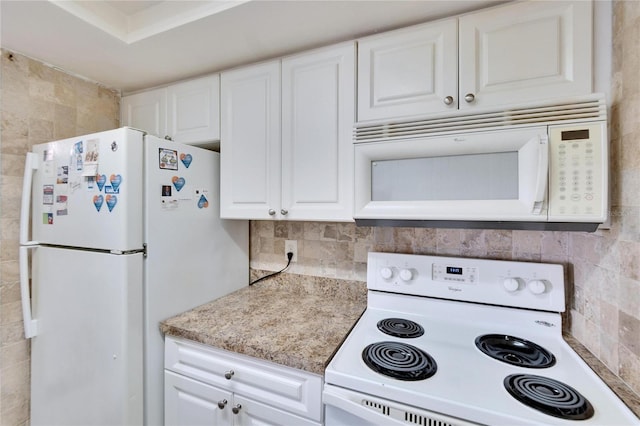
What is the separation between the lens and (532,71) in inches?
37.9

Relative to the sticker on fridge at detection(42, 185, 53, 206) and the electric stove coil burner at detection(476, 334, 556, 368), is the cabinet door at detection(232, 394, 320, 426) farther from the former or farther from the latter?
the sticker on fridge at detection(42, 185, 53, 206)

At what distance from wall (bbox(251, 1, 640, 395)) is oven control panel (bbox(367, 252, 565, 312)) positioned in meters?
0.09

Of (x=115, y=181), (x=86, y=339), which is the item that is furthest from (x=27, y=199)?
(x=86, y=339)

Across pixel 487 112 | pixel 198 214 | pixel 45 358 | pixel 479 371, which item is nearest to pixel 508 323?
pixel 479 371

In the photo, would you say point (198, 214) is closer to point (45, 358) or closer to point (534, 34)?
point (45, 358)

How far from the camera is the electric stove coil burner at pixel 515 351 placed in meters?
0.91

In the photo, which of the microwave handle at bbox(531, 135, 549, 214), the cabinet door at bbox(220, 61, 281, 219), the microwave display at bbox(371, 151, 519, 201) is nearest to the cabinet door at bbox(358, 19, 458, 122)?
the microwave display at bbox(371, 151, 519, 201)

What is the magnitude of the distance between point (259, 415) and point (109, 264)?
0.84 meters

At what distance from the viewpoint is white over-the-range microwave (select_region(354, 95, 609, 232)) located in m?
0.82

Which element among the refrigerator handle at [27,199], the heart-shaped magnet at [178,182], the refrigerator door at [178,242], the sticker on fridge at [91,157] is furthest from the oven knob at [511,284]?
the refrigerator handle at [27,199]

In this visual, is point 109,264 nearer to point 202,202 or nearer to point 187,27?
point 202,202

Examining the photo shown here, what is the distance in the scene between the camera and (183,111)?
1.57 metres

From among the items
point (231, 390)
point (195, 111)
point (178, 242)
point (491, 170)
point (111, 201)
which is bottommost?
point (231, 390)

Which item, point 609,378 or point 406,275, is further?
point 406,275
